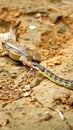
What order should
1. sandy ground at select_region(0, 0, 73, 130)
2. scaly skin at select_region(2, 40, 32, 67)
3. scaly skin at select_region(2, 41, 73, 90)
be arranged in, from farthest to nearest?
scaly skin at select_region(2, 40, 32, 67), scaly skin at select_region(2, 41, 73, 90), sandy ground at select_region(0, 0, 73, 130)

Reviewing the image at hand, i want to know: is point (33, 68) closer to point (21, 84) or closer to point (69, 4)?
point (21, 84)

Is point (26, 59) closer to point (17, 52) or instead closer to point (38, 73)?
point (17, 52)

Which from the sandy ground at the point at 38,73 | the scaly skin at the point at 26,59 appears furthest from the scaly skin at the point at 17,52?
the sandy ground at the point at 38,73

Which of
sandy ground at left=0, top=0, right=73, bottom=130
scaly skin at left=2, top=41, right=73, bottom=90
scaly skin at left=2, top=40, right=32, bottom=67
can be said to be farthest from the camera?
scaly skin at left=2, top=40, right=32, bottom=67

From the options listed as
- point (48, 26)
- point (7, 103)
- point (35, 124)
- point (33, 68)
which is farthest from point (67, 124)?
point (48, 26)

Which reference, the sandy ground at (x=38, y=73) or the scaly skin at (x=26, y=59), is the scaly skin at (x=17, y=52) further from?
the sandy ground at (x=38, y=73)

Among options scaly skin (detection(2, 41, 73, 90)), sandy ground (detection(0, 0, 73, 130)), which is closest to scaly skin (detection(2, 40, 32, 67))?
scaly skin (detection(2, 41, 73, 90))

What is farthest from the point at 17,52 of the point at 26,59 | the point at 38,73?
the point at 38,73

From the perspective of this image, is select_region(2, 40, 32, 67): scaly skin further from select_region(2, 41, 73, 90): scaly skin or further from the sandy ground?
the sandy ground
